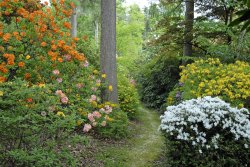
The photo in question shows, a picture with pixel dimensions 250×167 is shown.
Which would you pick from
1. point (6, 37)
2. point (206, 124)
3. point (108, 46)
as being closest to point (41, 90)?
point (6, 37)

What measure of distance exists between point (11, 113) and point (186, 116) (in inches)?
109

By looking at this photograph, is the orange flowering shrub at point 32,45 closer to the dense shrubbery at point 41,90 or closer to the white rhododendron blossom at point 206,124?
the dense shrubbery at point 41,90

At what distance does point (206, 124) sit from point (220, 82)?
2.38 m

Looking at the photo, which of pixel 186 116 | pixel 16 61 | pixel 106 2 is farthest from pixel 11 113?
pixel 106 2

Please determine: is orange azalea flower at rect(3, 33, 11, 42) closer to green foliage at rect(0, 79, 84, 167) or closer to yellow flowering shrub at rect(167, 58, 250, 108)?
green foliage at rect(0, 79, 84, 167)

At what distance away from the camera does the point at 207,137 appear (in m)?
4.88

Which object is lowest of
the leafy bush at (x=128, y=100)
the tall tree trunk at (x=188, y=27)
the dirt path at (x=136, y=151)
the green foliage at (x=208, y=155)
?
the dirt path at (x=136, y=151)

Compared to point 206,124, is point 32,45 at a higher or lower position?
higher

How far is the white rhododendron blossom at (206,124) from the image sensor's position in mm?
4764

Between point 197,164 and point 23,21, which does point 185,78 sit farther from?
point 23,21

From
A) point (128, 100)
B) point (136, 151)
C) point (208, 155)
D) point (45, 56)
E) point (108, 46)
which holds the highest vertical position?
point (108, 46)

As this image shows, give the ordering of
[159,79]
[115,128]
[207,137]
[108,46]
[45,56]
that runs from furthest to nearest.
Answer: [159,79]
[108,46]
[115,128]
[45,56]
[207,137]

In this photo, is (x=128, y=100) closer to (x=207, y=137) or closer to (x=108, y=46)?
(x=108, y=46)

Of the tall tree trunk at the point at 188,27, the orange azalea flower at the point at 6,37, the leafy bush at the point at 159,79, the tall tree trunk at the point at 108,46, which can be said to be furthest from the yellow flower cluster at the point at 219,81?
the orange azalea flower at the point at 6,37
